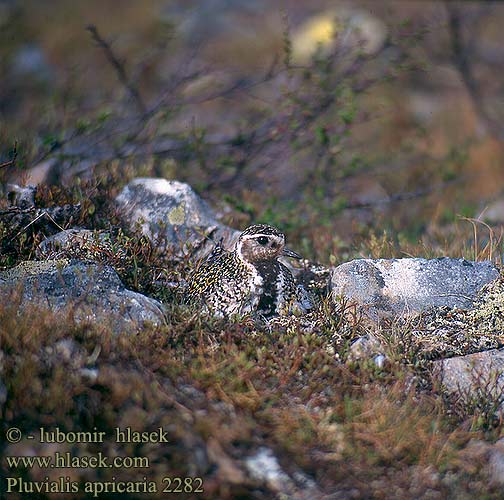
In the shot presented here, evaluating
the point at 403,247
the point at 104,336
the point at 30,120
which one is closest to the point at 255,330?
the point at 104,336

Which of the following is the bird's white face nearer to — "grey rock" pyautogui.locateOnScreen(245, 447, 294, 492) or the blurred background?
the blurred background

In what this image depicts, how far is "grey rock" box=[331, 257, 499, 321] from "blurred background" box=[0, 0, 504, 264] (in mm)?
733

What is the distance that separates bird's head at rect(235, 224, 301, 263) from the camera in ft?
16.2

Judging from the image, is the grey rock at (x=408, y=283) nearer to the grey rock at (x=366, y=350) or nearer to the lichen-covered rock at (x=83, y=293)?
the grey rock at (x=366, y=350)

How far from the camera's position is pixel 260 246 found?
4953 millimetres

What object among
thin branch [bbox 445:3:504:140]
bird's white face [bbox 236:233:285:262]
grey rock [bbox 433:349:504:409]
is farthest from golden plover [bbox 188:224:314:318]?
thin branch [bbox 445:3:504:140]

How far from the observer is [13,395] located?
3779mm

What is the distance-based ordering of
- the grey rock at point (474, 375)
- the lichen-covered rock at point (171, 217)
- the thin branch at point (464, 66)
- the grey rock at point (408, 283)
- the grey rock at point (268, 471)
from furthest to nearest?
1. the thin branch at point (464, 66)
2. the lichen-covered rock at point (171, 217)
3. the grey rock at point (408, 283)
4. the grey rock at point (474, 375)
5. the grey rock at point (268, 471)

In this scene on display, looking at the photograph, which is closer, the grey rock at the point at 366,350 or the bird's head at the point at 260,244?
the grey rock at the point at 366,350

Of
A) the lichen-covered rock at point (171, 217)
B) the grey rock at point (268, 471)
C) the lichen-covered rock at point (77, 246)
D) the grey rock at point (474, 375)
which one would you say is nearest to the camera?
the grey rock at point (268, 471)

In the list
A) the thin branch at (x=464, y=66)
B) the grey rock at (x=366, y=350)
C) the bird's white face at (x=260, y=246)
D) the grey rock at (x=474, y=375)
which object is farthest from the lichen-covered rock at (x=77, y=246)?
the thin branch at (x=464, y=66)

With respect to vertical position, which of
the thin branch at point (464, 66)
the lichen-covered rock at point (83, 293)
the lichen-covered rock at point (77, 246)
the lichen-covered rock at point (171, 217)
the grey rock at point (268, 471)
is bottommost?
the thin branch at point (464, 66)

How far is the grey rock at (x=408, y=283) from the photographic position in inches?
197

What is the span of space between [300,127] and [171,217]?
3.55 metres
